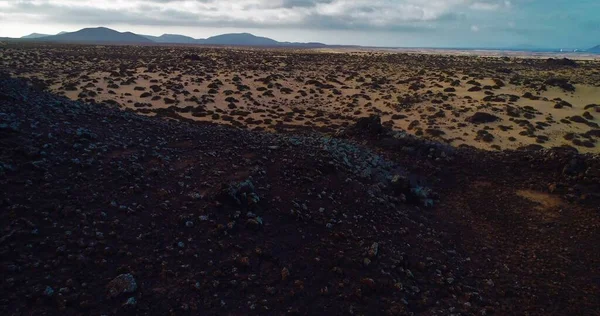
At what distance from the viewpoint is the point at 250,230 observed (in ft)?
30.8

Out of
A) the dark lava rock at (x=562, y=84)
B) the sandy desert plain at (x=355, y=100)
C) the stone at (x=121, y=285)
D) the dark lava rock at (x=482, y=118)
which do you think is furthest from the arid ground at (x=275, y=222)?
the dark lava rock at (x=562, y=84)

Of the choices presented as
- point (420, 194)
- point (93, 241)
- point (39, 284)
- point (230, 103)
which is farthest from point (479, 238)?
point (230, 103)

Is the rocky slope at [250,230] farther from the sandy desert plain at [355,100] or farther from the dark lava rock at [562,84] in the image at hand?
the dark lava rock at [562,84]

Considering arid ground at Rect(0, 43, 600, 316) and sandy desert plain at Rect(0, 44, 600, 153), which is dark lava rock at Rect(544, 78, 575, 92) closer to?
sandy desert plain at Rect(0, 44, 600, 153)

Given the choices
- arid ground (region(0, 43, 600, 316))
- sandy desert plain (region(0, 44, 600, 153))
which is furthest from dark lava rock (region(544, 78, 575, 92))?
arid ground (region(0, 43, 600, 316))

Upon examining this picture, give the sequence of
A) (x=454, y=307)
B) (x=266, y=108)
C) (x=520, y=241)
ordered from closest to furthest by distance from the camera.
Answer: (x=454, y=307)
(x=520, y=241)
(x=266, y=108)

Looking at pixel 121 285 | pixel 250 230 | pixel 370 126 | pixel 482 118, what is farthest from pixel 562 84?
pixel 121 285

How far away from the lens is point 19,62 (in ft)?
178

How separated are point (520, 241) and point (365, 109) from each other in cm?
2438

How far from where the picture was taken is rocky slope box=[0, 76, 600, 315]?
719cm

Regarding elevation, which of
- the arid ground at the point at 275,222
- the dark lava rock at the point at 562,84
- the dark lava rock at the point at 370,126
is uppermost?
the dark lava rock at the point at 562,84

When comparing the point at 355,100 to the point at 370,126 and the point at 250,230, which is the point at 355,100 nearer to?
the point at 370,126

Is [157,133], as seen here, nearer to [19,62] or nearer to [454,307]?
[454,307]

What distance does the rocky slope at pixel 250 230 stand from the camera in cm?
719
